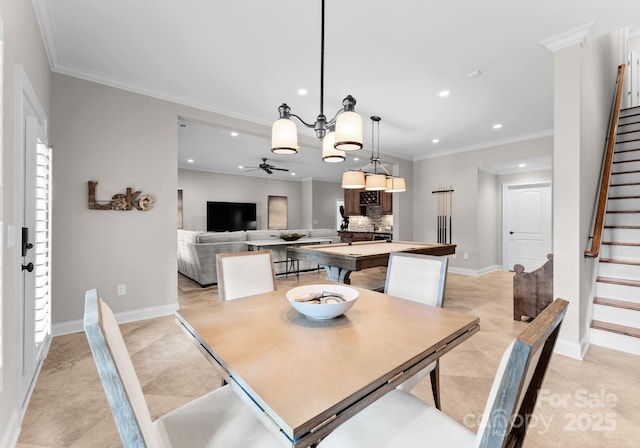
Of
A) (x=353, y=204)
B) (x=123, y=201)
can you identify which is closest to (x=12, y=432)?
(x=123, y=201)

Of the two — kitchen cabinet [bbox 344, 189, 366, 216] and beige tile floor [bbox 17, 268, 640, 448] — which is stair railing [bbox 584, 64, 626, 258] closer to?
beige tile floor [bbox 17, 268, 640, 448]

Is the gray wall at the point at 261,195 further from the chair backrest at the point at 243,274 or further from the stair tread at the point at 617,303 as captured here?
the stair tread at the point at 617,303

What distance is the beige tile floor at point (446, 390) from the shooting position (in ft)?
5.26

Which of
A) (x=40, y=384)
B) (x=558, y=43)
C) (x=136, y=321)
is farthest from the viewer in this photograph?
(x=136, y=321)

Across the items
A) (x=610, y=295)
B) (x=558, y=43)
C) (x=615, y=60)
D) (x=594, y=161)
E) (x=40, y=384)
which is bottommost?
(x=40, y=384)

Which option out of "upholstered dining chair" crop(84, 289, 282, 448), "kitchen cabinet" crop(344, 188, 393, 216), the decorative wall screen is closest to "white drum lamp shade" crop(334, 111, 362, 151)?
"upholstered dining chair" crop(84, 289, 282, 448)

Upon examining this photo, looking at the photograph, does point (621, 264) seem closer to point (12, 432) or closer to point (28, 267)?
point (12, 432)

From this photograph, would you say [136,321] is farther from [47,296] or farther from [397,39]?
[397,39]

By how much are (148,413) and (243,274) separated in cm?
117

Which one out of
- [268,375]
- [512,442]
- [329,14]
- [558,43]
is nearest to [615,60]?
[558,43]

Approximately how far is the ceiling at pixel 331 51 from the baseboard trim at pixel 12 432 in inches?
104

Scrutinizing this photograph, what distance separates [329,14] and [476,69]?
5.61 ft

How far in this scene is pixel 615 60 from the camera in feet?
12.4

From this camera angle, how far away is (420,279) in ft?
6.28
